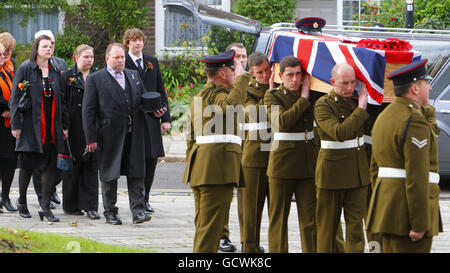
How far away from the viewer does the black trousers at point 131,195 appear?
9797 millimetres

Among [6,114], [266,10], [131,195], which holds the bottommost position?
[131,195]

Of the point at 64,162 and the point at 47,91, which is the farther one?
the point at 47,91

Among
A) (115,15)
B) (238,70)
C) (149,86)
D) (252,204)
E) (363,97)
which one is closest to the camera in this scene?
(363,97)

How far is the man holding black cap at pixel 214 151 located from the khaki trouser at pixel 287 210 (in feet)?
1.74

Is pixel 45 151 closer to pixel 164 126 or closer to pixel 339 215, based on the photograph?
pixel 164 126

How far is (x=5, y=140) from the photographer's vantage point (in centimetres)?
1059

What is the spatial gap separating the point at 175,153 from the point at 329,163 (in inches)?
366

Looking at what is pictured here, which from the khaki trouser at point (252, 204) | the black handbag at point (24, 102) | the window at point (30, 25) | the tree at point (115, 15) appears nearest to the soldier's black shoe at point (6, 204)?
the black handbag at point (24, 102)

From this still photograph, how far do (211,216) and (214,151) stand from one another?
559 millimetres

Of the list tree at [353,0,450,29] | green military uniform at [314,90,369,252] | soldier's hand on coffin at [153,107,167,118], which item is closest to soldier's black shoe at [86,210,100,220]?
soldier's hand on coffin at [153,107,167,118]

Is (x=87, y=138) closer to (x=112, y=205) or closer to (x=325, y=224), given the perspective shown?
(x=112, y=205)

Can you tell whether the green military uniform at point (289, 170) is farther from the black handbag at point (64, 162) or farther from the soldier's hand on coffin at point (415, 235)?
the black handbag at point (64, 162)

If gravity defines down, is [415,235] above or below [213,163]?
below

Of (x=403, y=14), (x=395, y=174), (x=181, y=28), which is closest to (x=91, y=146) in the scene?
(x=395, y=174)
